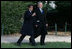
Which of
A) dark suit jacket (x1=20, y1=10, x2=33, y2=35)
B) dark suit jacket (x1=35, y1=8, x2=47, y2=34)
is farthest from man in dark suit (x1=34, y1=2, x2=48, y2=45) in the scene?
dark suit jacket (x1=20, y1=10, x2=33, y2=35)

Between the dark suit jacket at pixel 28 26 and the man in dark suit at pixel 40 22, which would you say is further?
the man in dark suit at pixel 40 22

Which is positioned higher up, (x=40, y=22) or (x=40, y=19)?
(x=40, y=19)

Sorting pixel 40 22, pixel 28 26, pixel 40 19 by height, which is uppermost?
pixel 40 19

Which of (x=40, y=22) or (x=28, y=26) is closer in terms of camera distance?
(x=28, y=26)

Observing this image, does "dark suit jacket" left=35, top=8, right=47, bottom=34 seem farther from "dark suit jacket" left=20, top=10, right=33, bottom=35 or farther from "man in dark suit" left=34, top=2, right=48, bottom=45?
"dark suit jacket" left=20, top=10, right=33, bottom=35

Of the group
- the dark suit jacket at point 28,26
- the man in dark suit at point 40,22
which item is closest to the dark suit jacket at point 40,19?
the man in dark suit at point 40,22

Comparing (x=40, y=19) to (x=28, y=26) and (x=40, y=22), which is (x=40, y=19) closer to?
(x=40, y=22)

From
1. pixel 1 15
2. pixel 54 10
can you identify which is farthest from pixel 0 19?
pixel 54 10

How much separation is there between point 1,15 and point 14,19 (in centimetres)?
75

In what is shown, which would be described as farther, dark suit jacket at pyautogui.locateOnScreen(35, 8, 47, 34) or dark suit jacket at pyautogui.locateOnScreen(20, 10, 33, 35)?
dark suit jacket at pyautogui.locateOnScreen(35, 8, 47, 34)

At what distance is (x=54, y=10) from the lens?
56.8 feet

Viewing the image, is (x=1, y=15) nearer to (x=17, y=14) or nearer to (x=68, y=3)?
(x=17, y=14)

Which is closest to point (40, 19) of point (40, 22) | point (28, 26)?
point (40, 22)

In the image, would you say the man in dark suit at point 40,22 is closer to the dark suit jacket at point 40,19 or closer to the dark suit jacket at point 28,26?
the dark suit jacket at point 40,19
